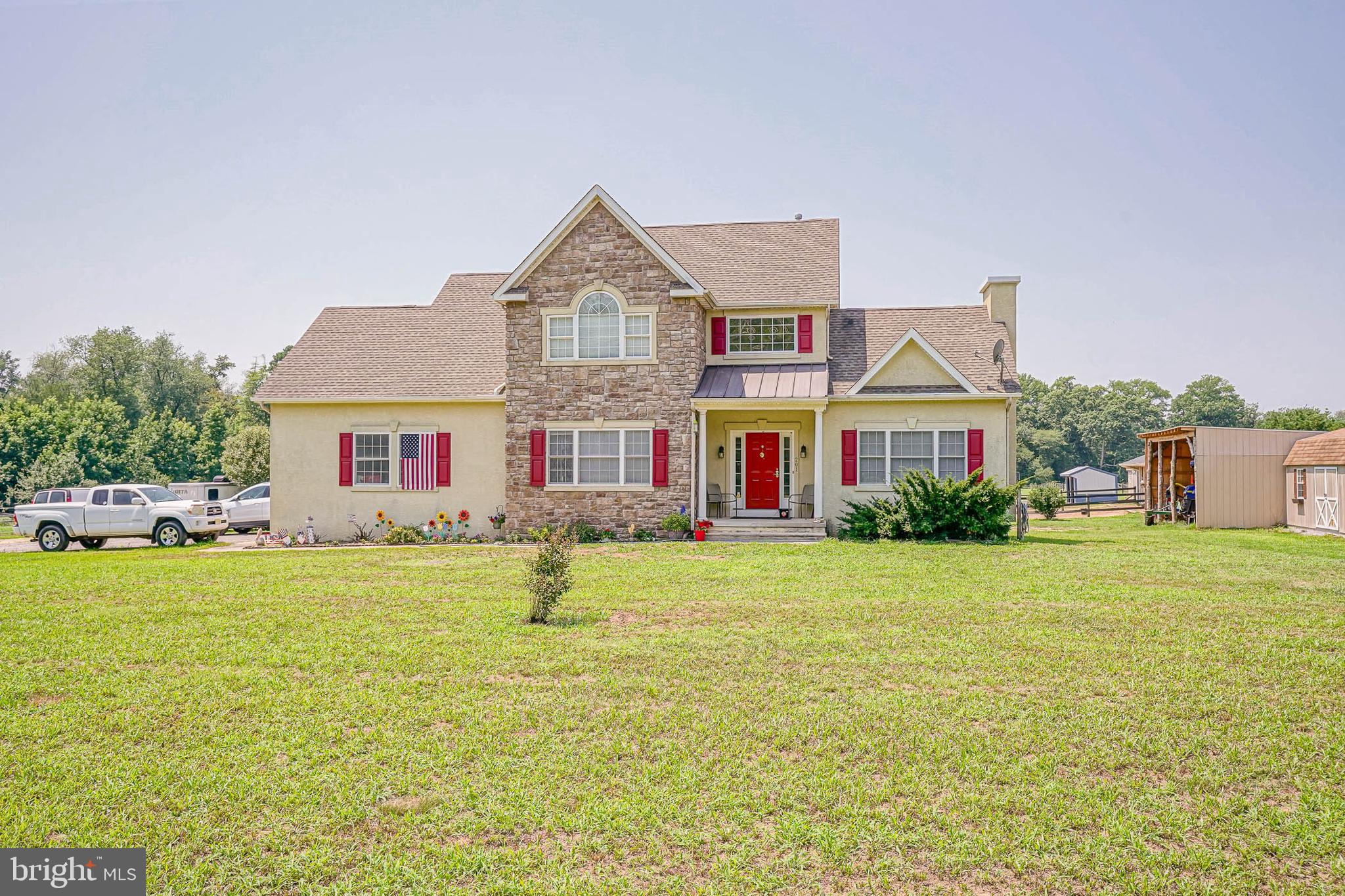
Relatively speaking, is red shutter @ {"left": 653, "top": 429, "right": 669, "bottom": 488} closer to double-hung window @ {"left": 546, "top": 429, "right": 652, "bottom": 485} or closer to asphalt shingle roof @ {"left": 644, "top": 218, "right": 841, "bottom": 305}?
double-hung window @ {"left": 546, "top": 429, "right": 652, "bottom": 485}

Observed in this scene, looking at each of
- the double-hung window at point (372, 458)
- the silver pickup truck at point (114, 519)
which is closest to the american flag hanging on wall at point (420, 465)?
the double-hung window at point (372, 458)

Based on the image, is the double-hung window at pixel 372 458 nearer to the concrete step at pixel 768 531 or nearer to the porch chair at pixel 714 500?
the porch chair at pixel 714 500

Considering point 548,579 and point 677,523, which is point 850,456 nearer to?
point 677,523

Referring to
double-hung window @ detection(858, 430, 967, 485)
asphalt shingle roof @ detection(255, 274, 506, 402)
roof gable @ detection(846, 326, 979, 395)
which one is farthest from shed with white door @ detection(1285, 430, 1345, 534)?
asphalt shingle roof @ detection(255, 274, 506, 402)

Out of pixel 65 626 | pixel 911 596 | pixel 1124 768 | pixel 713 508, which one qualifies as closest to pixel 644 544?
pixel 713 508

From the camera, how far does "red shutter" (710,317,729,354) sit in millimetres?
22672

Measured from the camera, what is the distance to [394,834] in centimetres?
459

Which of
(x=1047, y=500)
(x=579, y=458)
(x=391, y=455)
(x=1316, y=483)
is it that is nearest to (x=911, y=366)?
(x=579, y=458)

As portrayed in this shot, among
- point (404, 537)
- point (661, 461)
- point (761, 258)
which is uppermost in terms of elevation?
point (761, 258)

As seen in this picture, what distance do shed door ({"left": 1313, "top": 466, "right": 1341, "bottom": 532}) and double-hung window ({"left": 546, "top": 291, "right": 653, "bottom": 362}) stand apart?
18404mm

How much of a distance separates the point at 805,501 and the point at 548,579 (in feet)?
43.7

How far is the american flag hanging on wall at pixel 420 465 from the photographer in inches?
870

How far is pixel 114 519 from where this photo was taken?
71.1ft

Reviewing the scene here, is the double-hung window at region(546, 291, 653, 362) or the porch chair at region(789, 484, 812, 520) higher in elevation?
the double-hung window at region(546, 291, 653, 362)
